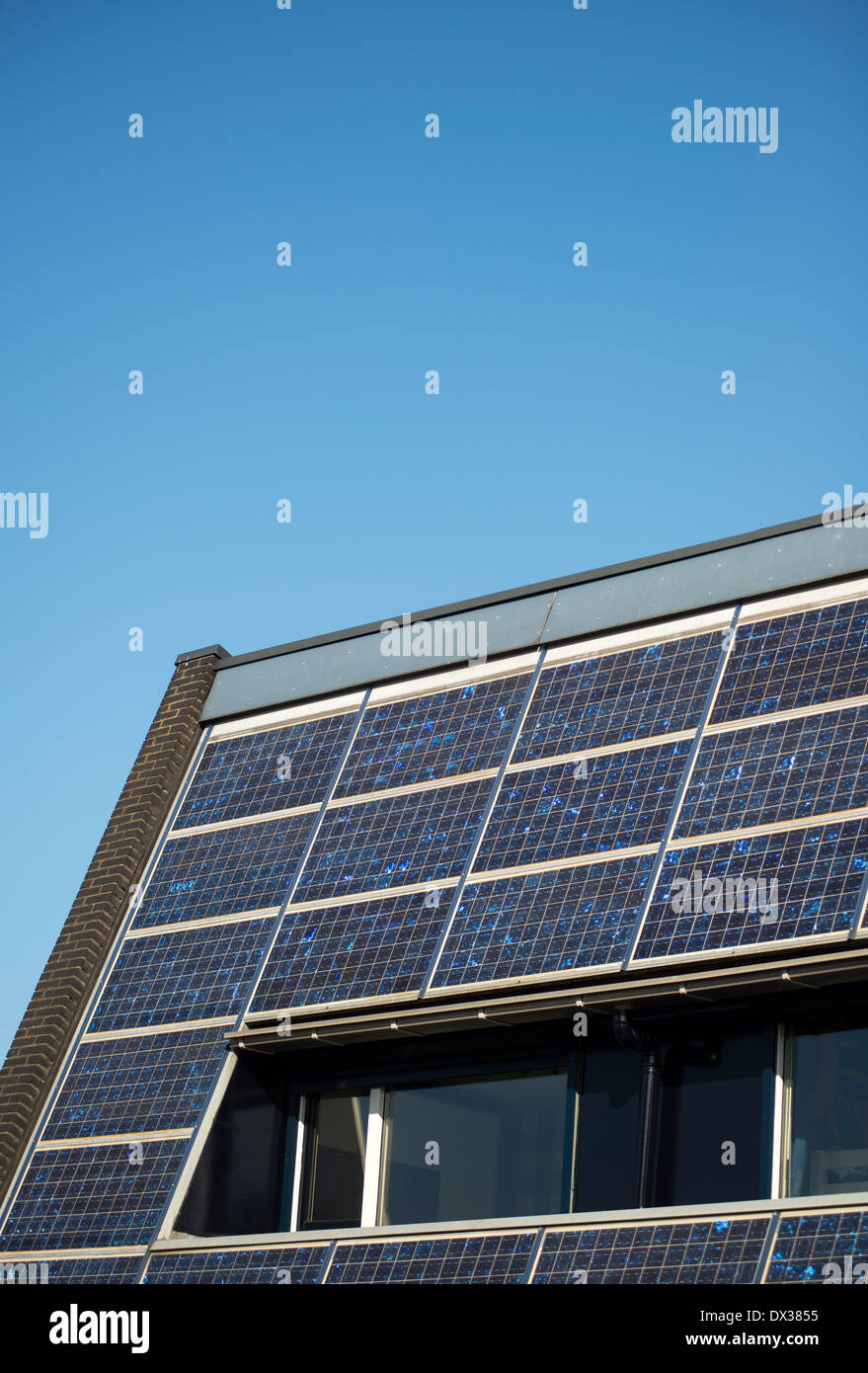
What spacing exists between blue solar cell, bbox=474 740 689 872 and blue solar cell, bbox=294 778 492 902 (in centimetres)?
33

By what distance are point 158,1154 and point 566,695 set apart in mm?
5495

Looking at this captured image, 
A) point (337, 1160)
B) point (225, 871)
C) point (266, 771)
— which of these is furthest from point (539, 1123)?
point (266, 771)

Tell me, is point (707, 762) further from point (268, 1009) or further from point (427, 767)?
point (268, 1009)

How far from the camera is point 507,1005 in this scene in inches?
538

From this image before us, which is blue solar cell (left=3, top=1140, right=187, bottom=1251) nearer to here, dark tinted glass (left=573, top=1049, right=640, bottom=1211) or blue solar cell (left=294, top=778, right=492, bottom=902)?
blue solar cell (left=294, top=778, right=492, bottom=902)

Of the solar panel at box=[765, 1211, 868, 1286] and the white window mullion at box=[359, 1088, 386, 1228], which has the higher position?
the white window mullion at box=[359, 1088, 386, 1228]

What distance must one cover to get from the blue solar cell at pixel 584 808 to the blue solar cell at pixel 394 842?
0.33 m

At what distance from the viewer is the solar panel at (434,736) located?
53.4 ft

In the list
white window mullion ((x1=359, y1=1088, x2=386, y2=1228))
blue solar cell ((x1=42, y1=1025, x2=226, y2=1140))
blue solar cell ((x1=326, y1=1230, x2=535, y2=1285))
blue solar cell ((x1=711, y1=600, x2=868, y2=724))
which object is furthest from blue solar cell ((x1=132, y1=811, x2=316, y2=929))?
blue solar cell ((x1=711, y1=600, x2=868, y2=724))

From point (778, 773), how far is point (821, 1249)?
404 cm

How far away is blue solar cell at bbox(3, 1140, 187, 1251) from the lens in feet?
48.6

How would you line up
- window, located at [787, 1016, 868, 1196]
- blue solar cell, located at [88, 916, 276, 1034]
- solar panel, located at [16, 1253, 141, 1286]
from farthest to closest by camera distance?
blue solar cell, located at [88, 916, 276, 1034], solar panel, located at [16, 1253, 141, 1286], window, located at [787, 1016, 868, 1196]

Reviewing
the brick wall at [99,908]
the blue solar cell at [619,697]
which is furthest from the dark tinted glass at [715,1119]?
the brick wall at [99,908]
